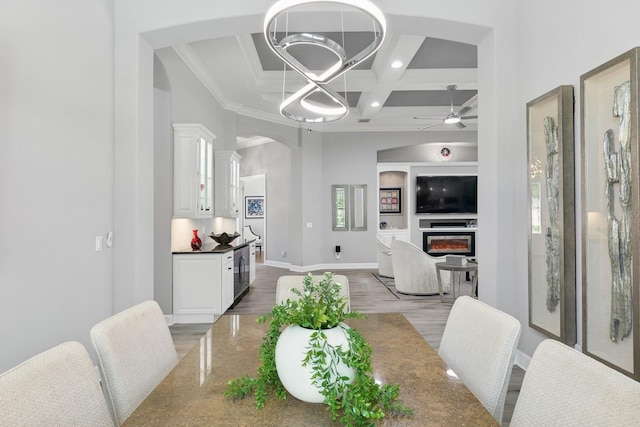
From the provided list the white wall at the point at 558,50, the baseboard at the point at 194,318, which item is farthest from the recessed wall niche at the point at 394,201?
the white wall at the point at 558,50

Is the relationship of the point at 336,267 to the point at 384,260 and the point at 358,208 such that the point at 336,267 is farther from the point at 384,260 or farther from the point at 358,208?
the point at 384,260

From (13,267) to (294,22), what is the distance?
2875mm

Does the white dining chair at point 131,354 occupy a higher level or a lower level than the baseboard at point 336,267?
higher

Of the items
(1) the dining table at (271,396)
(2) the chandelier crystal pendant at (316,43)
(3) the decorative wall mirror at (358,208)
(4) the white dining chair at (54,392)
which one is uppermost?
(2) the chandelier crystal pendant at (316,43)

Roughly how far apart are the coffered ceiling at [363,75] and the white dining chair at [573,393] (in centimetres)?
377

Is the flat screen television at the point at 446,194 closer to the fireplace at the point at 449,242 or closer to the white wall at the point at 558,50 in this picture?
the fireplace at the point at 449,242

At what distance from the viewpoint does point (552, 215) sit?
8.50 ft

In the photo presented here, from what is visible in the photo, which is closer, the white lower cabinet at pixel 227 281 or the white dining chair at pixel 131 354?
the white dining chair at pixel 131 354

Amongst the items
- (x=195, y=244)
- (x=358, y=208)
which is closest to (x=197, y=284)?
(x=195, y=244)

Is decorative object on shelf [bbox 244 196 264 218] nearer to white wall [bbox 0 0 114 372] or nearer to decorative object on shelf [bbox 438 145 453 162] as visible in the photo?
decorative object on shelf [bbox 438 145 453 162]

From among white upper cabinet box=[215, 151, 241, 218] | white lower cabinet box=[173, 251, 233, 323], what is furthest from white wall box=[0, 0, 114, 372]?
white upper cabinet box=[215, 151, 241, 218]

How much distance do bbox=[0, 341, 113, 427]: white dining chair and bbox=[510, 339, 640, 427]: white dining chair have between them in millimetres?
1120

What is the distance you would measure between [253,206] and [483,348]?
10959 millimetres

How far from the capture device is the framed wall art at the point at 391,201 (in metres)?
9.53
